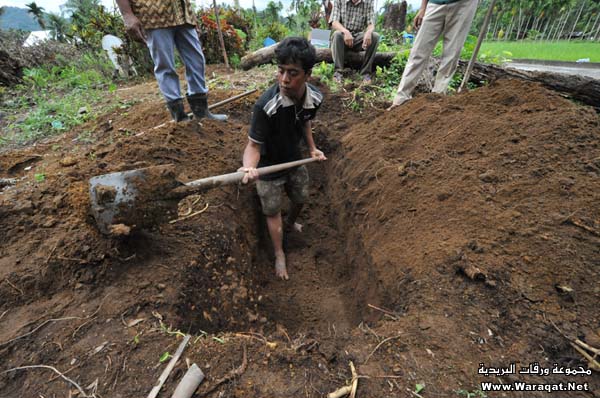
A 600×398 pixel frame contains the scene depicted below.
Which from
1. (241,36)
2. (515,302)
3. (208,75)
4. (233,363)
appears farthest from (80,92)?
(515,302)

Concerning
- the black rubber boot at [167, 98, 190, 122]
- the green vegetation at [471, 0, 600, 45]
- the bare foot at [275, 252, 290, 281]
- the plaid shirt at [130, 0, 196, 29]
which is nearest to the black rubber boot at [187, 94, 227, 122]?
the black rubber boot at [167, 98, 190, 122]

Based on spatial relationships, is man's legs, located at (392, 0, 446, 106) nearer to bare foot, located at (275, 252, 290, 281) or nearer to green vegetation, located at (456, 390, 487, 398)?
bare foot, located at (275, 252, 290, 281)

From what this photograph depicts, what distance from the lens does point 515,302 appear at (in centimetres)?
151

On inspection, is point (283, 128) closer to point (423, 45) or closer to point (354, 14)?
point (423, 45)

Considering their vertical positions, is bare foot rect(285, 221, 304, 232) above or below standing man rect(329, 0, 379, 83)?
below

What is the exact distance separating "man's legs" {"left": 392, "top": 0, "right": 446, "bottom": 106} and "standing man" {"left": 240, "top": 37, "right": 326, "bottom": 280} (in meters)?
2.12

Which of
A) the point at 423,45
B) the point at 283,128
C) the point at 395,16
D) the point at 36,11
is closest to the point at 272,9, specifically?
the point at 395,16

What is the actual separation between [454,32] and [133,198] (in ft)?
13.7

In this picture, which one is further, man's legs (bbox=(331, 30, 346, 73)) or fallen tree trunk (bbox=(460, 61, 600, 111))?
man's legs (bbox=(331, 30, 346, 73))

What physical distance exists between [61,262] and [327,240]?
7.83 feet

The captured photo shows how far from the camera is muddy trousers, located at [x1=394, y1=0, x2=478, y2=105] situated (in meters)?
3.54

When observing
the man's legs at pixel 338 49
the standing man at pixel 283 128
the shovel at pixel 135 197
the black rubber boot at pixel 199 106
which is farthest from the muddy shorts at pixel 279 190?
the man's legs at pixel 338 49

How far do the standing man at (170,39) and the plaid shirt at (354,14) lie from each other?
10.5 ft

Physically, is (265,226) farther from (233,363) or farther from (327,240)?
(233,363)
